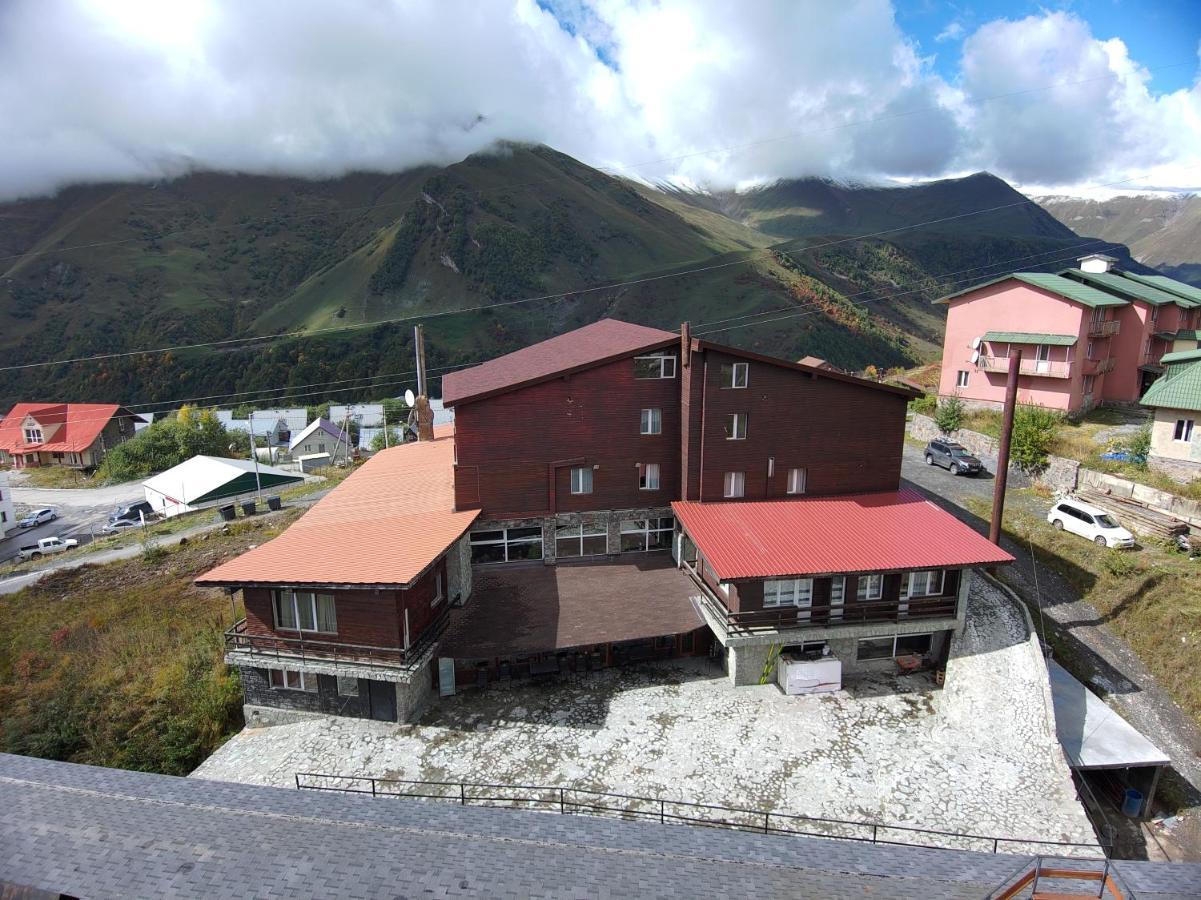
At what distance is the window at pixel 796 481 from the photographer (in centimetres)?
2539

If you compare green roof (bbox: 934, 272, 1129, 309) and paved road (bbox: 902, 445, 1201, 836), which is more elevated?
green roof (bbox: 934, 272, 1129, 309)

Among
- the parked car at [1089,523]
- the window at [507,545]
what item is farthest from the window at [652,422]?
the parked car at [1089,523]

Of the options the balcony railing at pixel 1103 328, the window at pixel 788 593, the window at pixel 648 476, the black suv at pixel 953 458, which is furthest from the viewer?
the balcony railing at pixel 1103 328

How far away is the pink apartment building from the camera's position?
39.2m

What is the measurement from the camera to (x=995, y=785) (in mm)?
16328

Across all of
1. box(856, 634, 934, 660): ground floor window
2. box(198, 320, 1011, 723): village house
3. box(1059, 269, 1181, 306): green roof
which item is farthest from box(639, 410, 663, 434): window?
box(1059, 269, 1181, 306): green roof

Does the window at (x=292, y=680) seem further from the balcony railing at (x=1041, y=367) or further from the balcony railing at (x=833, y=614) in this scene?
the balcony railing at (x=1041, y=367)

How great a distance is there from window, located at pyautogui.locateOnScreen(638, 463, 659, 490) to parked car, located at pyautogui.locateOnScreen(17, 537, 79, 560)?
43833 millimetres

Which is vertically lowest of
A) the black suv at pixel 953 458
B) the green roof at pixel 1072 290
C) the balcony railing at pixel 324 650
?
the balcony railing at pixel 324 650

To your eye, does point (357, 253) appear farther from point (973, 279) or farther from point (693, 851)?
point (693, 851)

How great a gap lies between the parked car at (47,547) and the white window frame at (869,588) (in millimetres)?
51748

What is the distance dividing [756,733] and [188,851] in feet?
46.5

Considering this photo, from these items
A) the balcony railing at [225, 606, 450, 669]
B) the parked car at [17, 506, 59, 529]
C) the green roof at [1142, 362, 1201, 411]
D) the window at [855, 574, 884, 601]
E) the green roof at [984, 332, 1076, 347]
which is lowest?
the parked car at [17, 506, 59, 529]

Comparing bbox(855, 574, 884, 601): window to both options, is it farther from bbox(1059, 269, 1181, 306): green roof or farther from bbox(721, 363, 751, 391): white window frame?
bbox(1059, 269, 1181, 306): green roof
